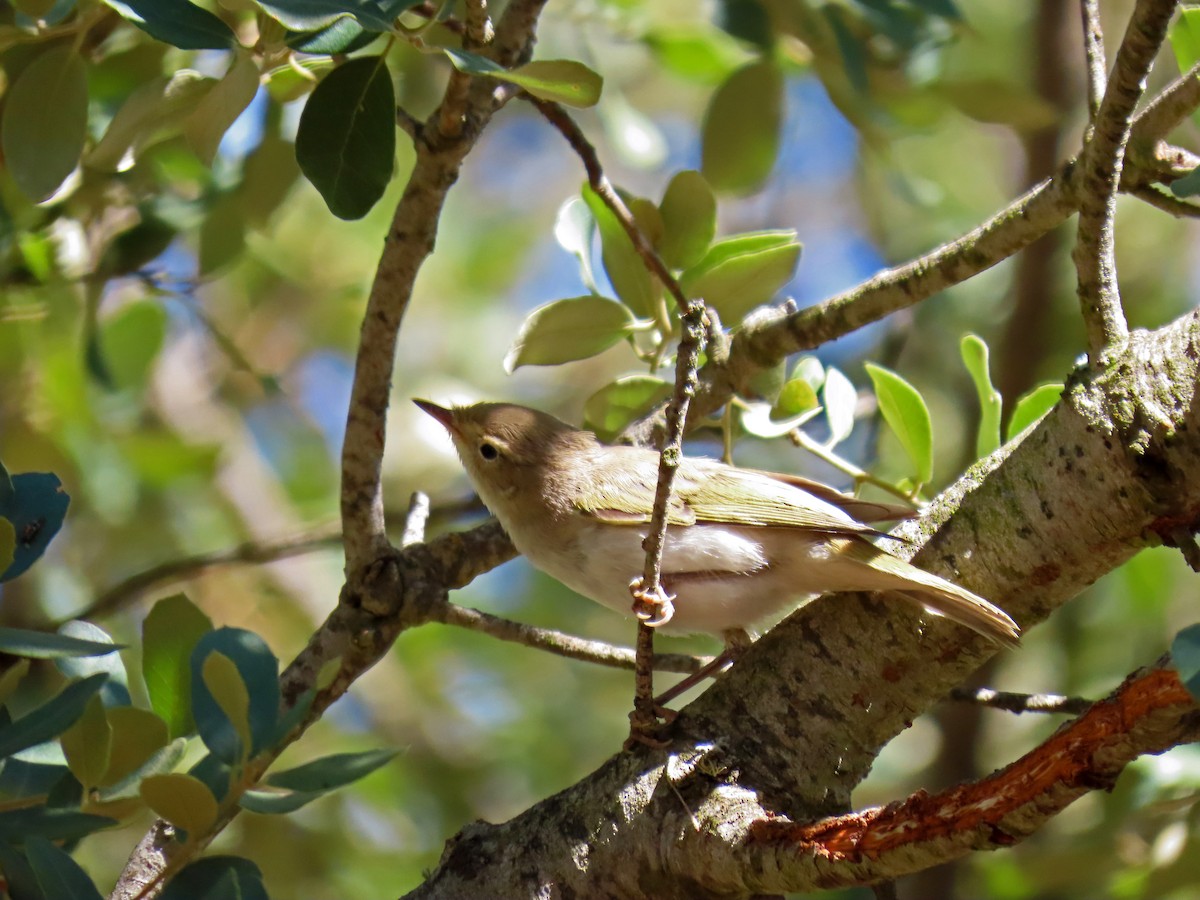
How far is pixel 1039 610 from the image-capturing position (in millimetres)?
2119

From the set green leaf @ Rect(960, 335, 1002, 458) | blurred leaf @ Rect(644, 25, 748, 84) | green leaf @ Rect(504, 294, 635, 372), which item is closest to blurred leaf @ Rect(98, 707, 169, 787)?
green leaf @ Rect(504, 294, 635, 372)

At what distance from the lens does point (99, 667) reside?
206 centimetres

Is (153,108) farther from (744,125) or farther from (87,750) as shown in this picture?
(744,125)

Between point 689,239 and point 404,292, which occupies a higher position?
point 689,239

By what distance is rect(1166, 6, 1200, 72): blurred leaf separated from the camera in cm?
224

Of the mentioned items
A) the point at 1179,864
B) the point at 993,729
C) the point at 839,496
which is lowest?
the point at 993,729

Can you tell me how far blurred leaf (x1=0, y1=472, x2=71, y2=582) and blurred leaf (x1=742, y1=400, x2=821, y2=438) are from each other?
4.58ft

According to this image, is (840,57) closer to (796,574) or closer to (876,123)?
(876,123)

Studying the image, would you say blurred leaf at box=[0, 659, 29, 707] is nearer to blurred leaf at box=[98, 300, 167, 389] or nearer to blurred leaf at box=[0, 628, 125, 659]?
blurred leaf at box=[0, 628, 125, 659]

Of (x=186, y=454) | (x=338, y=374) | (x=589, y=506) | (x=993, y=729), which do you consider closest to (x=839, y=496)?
(x=589, y=506)

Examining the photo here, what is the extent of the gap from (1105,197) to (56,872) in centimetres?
192

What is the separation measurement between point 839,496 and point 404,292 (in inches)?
43.4

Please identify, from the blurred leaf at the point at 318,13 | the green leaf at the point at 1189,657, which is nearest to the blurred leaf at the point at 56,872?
the blurred leaf at the point at 318,13

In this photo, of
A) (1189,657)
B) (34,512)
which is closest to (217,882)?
(34,512)
